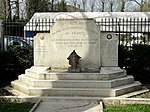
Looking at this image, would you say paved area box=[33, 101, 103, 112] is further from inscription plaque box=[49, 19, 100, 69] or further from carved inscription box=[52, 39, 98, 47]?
carved inscription box=[52, 39, 98, 47]

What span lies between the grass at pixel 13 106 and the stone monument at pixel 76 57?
1.06 m

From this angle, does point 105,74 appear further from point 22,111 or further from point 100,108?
point 22,111

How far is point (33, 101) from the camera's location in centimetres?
870

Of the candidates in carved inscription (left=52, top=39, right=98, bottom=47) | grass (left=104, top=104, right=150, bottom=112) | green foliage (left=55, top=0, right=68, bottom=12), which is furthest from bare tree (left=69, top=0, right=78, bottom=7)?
grass (left=104, top=104, right=150, bottom=112)

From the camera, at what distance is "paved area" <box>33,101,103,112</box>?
775 centimetres

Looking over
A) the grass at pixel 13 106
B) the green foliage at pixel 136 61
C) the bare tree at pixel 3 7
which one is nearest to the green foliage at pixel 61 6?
the bare tree at pixel 3 7

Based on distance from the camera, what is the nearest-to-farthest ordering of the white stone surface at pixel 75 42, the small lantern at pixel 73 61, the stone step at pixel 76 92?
the stone step at pixel 76 92 → the small lantern at pixel 73 61 → the white stone surface at pixel 75 42

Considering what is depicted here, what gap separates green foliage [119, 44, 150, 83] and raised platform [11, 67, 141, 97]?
232 cm

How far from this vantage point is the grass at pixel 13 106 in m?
7.69

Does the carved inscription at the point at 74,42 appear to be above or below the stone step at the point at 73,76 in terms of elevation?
above

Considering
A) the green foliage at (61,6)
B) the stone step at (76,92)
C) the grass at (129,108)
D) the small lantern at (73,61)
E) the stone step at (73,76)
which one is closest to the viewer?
the grass at (129,108)

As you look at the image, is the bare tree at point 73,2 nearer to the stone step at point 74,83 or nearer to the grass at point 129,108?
the stone step at point 74,83

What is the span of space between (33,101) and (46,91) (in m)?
0.58

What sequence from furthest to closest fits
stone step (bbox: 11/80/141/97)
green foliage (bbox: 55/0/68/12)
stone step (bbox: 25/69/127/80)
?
green foliage (bbox: 55/0/68/12), stone step (bbox: 25/69/127/80), stone step (bbox: 11/80/141/97)
